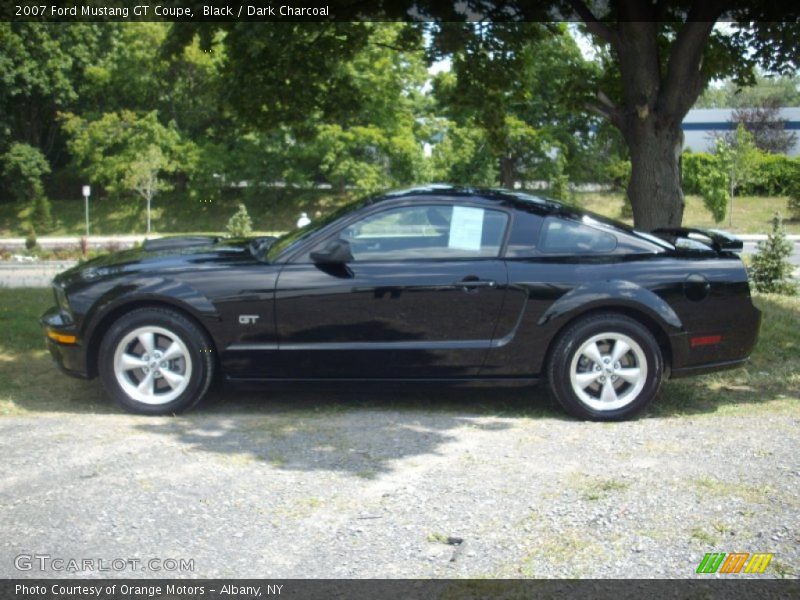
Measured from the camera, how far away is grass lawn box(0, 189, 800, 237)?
3931cm

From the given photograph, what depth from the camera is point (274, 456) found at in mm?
4844

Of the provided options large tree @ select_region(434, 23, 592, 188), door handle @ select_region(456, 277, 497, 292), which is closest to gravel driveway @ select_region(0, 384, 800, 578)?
door handle @ select_region(456, 277, 497, 292)

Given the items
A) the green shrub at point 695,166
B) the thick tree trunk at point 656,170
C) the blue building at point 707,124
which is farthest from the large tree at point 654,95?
the blue building at point 707,124

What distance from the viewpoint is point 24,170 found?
4247 cm

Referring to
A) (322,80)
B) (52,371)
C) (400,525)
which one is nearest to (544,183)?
(322,80)

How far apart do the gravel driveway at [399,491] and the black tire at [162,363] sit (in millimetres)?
165

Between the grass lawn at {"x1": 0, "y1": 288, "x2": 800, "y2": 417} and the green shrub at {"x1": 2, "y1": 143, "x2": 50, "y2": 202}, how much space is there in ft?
124

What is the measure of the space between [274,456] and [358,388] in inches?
42.9

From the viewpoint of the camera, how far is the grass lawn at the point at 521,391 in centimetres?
610

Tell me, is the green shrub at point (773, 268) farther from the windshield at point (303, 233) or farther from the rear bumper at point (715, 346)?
the windshield at point (303, 233)

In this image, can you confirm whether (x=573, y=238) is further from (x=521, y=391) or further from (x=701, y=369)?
(x=521, y=391)

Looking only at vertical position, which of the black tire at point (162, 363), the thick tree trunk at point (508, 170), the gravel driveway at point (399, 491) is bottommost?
the gravel driveway at point (399, 491)

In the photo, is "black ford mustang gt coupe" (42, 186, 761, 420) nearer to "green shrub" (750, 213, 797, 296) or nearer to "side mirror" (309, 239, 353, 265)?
"side mirror" (309, 239, 353, 265)

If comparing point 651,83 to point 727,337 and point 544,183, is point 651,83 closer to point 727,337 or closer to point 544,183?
point 727,337
